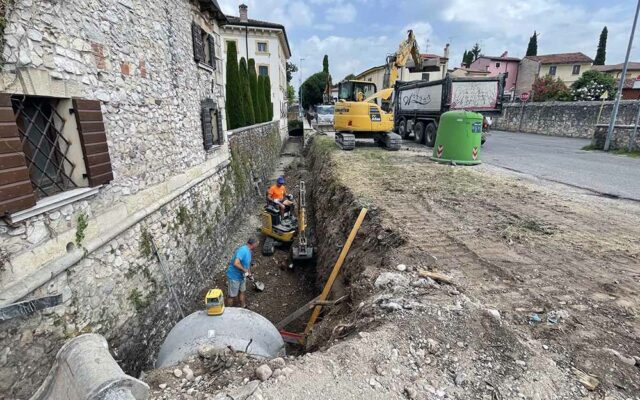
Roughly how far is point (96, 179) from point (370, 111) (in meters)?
11.3

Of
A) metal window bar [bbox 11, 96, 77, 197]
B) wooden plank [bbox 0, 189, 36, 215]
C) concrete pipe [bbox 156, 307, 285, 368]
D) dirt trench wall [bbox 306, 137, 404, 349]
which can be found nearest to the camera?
wooden plank [bbox 0, 189, 36, 215]

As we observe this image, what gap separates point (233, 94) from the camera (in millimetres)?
15969

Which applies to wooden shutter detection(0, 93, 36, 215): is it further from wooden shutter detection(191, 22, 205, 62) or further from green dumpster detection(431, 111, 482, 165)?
green dumpster detection(431, 111, 482, 165)

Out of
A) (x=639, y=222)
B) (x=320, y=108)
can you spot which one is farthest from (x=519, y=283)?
(x=320, y=108)

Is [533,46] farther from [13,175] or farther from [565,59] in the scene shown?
[13,175]

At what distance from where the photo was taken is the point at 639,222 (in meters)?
5.46

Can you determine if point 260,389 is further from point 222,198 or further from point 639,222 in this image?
point 222,198

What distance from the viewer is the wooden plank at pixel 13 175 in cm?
280

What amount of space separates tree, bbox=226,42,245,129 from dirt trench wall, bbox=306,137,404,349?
863cm

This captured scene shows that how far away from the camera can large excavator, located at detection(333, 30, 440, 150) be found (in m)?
13.6

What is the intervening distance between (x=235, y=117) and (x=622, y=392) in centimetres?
1617

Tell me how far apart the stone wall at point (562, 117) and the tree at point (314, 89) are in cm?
3676

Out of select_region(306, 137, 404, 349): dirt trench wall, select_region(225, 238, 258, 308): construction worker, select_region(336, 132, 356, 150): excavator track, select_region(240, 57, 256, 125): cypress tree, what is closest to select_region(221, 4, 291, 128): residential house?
select_region(240, 57, 256, 125): cypress tree

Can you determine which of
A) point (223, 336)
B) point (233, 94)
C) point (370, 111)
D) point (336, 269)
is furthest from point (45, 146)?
point (233, 94)
